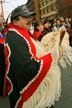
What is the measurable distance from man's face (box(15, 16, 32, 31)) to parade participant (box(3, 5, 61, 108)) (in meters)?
0.06

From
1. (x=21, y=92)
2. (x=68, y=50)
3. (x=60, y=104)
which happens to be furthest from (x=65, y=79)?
(x=21, y=92)

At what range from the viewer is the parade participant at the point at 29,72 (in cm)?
327

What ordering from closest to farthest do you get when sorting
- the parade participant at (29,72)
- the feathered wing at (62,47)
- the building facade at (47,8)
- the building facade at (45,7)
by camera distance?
1. the parade participant at (29,72)
2. the feathered wing at (62,47)
3. the building facade at (47,8)
4. the building facade at (45,7)

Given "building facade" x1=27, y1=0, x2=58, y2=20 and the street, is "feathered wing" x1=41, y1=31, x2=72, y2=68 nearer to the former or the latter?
the street

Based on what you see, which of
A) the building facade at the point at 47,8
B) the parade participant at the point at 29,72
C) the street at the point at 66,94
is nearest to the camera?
the parade participant at the point at 29,72

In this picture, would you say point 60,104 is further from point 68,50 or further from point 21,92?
point 21,92

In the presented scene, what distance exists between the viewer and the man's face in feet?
11.4

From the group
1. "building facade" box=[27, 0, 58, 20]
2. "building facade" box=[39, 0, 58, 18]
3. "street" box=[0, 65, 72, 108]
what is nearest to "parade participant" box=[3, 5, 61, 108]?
"street" box=[0, 65, 72, 108]

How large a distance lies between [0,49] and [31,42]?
0.95 ft

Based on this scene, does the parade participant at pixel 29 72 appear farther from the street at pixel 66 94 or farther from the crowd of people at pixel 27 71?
the street at pixel 66 94

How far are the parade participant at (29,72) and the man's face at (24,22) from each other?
63mm

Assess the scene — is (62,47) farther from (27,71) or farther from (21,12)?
(27,71)

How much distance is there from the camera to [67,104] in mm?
6340

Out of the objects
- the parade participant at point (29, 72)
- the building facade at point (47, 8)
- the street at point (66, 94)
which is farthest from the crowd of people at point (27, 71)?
the building facade at point (47, 8)
